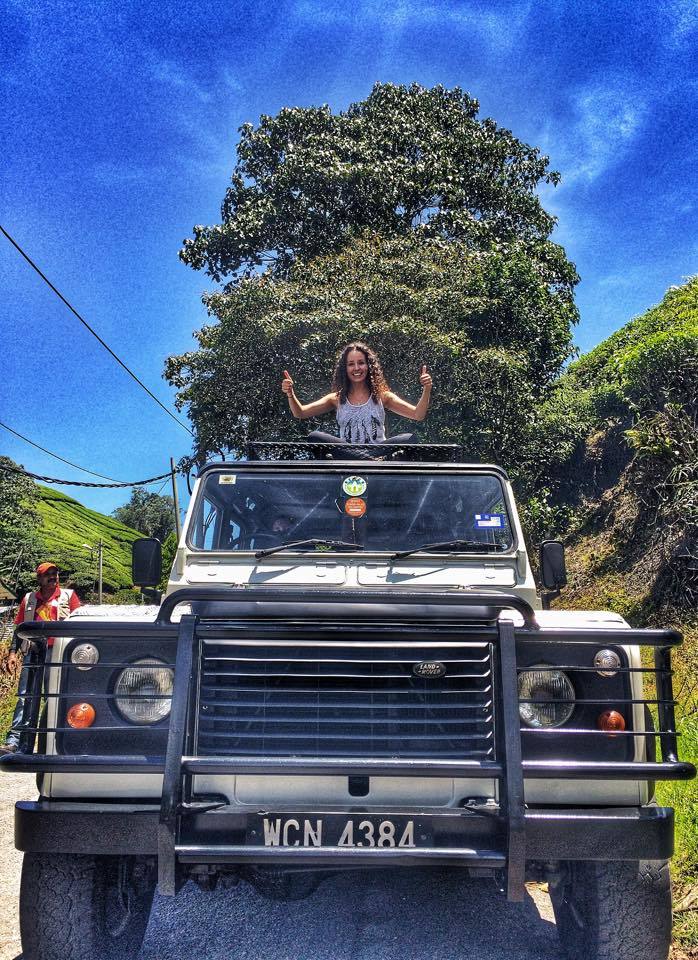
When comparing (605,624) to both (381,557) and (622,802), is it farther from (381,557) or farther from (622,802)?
(381,557)

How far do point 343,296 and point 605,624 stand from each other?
1207 centimetres

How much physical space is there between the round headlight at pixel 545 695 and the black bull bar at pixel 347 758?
6.3 inches

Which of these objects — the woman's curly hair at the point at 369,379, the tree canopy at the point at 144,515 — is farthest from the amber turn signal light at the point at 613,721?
the tree canopy at the point at 144,515

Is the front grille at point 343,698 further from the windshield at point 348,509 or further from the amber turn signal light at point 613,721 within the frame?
the windshield at point 348,509

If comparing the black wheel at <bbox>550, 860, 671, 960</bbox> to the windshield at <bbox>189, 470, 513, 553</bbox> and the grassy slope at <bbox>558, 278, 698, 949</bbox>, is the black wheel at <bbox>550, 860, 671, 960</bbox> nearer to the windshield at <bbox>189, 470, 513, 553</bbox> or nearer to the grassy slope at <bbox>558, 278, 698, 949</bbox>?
the grassy slope at <bbox>558, 278, 698, 949</bbox>

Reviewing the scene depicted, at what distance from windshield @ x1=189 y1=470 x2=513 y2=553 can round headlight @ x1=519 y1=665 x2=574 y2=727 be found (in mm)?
1203

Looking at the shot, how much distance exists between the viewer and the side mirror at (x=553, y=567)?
428 cm

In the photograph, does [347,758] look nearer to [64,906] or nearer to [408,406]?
[64,906]

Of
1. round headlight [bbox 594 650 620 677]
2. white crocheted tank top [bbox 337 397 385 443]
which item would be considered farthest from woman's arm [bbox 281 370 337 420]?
round headlight [bbox 594 650 620 677]

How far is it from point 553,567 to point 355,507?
3.57ft

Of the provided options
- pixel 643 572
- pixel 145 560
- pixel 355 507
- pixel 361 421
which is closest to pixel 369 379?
pixel 361 421

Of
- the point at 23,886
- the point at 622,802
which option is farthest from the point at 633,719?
the point at 23,886

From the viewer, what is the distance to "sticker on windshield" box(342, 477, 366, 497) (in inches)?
166

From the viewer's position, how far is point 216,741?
9.22 ft
